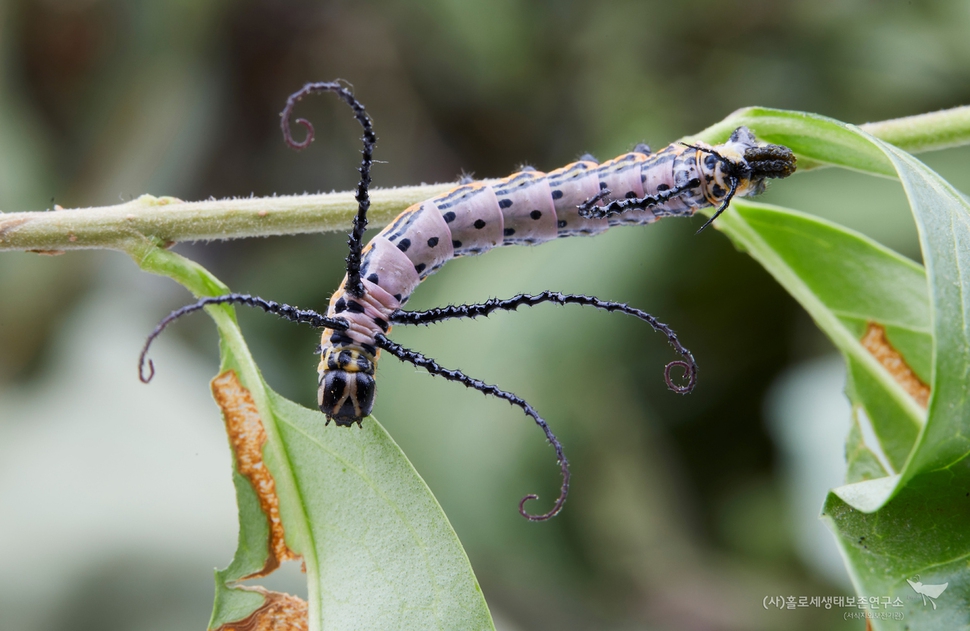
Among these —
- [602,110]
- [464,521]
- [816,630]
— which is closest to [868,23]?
[602,110]

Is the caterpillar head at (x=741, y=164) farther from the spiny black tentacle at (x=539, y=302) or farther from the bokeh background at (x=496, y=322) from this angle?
the bokeh background at (x=496, y=322)

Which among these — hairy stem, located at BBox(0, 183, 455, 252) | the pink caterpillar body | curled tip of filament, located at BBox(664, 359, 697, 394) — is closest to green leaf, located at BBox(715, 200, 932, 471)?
the pink caterpillar body

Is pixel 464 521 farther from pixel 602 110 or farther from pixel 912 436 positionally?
pixel 602 110

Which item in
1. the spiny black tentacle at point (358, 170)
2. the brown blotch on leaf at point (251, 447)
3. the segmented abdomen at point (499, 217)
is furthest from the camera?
the segmented abdomen at point (499, 217)

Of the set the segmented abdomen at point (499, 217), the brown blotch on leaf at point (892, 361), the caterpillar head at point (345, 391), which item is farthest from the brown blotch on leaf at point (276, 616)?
the brown blotch on leaf at point (892, 361)

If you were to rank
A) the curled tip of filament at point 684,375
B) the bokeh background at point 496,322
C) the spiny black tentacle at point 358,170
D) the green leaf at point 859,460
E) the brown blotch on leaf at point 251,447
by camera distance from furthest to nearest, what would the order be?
the bokeh background at point 496,322, the green leaf at point 859,460, the brown blotch on leaf at point 251,447, the curled tip of filament at point 684,375, the spiny black tentacle at point 358,170

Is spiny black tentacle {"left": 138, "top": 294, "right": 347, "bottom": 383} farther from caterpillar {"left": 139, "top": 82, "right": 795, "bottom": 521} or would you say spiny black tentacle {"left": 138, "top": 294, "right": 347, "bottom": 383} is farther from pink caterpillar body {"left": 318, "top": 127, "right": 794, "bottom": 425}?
pink caterpillar body {"left": 318, "top": 127, "right": 794, "bottom": 425}

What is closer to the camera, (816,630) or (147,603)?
(147,603)
